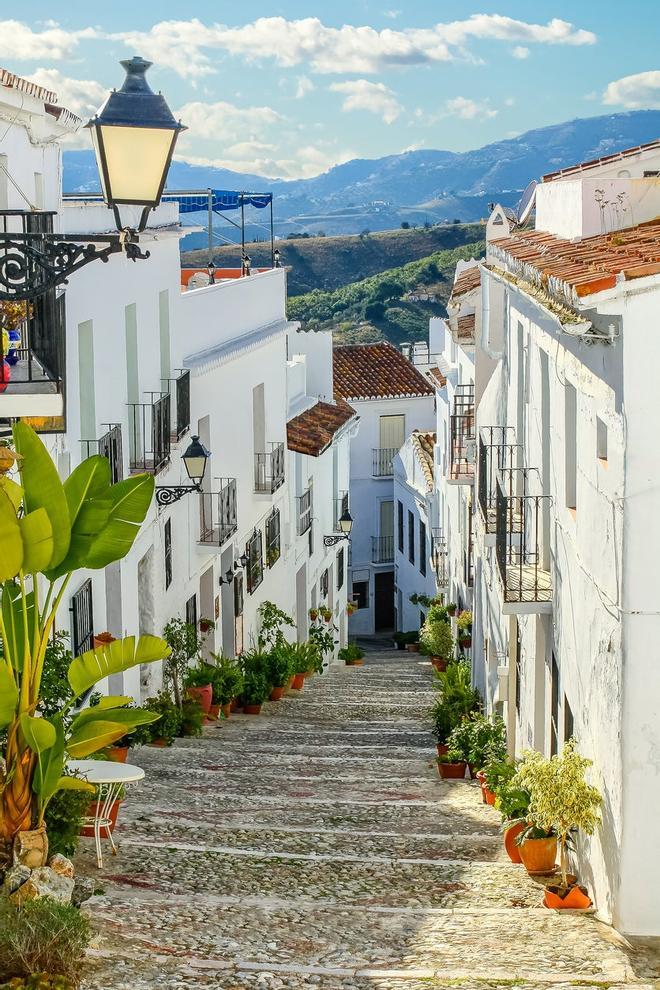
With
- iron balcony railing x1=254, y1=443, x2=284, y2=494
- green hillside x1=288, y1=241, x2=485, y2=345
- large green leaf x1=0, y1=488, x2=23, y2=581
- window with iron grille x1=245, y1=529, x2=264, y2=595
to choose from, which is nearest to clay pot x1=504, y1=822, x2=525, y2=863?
large green leaf x1=0, y1=488, x2=23, y2=581

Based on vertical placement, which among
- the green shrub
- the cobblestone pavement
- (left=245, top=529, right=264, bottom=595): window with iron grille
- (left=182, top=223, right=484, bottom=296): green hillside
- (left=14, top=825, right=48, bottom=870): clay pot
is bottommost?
the cobblestone pavement

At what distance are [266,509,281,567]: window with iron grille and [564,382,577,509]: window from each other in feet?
46.1

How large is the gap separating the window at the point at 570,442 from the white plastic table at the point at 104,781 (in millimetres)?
4254

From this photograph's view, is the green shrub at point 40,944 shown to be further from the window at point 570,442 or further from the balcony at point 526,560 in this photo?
the window at point 570,442

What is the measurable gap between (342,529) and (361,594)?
15.8 meters

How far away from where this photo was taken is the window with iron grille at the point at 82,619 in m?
14.0

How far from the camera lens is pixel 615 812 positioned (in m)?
8.75

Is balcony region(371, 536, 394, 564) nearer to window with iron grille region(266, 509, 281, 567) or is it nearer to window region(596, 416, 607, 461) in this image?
window with iron grille region(266, 509, 281, 567)

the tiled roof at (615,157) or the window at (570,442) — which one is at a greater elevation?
the tiled roof at (615,157)

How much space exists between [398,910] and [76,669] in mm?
3022

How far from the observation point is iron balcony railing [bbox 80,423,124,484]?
1453 centimetres

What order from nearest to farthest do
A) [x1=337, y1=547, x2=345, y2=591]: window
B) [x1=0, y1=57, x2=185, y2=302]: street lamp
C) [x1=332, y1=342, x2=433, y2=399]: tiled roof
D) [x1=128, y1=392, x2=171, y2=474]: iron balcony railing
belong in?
[x1=0, y1=57, x2=185, y2=302]: street lamp → [x1=128, y1=392, x2=171, y2=474]: iron balcony railing → [x1=337, y1=547, x2=345, y2=591]: window → [x1=332, y1=342, x2=433, y2=399]: tiled roof

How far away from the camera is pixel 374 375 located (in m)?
45.5

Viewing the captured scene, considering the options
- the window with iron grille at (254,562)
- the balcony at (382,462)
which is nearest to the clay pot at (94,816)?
the window with iron grille at (254,562)
